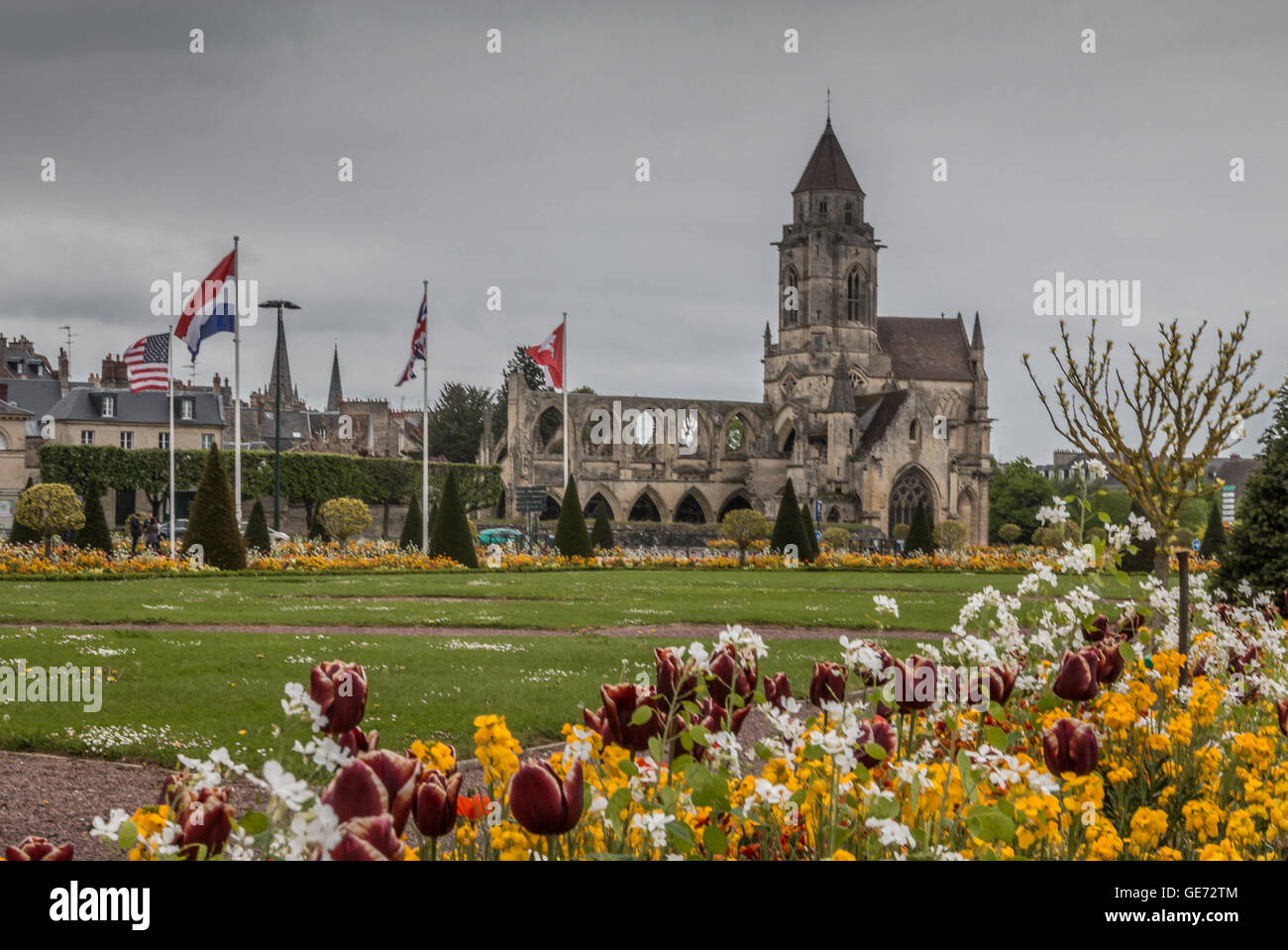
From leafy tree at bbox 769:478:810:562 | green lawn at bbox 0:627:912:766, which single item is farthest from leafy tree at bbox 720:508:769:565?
green lawn at bbox 0:627:912:766

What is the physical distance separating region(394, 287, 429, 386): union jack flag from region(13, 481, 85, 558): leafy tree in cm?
780

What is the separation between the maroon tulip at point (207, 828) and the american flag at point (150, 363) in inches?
1156

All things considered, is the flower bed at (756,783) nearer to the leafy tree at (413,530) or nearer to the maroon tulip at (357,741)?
the maroon tulip at (357,741)

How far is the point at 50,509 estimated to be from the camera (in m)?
25.8

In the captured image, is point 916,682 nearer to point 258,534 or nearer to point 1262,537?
point 1262,537

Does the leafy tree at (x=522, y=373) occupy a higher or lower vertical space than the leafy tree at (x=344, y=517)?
higher

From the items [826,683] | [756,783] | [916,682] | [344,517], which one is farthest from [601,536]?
[756,783]

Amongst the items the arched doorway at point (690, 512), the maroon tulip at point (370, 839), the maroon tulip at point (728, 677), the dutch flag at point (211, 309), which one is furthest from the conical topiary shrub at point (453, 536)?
the arched doorway at point (690, 512)

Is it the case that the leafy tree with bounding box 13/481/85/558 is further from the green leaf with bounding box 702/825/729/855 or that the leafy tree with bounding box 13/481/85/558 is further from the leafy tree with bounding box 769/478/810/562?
the green leaf with bounding box 702/825/729/855

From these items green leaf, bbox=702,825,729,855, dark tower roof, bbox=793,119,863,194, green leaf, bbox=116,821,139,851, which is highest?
dark tower roof, bbox=793,119,863,194

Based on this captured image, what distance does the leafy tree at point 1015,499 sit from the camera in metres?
68.6

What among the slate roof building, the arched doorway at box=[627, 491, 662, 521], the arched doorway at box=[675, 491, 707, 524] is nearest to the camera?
the slate roof building

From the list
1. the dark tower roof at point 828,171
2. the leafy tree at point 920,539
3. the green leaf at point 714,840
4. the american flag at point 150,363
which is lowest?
the leafy tree at point 920,539

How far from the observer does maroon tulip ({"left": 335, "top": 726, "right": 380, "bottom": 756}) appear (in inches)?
106
